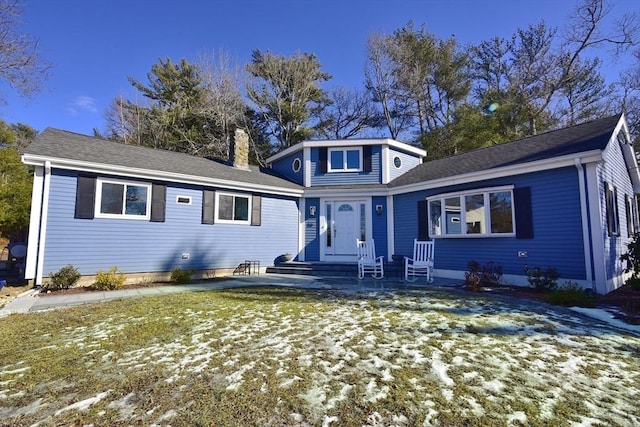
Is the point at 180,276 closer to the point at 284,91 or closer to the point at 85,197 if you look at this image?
the point at 85,197

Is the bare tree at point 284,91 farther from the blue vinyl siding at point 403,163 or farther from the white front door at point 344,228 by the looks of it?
the white front door at point 344,228

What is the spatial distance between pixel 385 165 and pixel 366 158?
757 millimetres

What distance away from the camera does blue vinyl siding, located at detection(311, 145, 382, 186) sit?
443 inches

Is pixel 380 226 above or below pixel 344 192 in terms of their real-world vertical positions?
below

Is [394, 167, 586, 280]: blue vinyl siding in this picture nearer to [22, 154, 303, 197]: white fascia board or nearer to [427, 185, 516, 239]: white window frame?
[427, 185, 516, 239]: white window frame

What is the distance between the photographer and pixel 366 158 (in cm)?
1134

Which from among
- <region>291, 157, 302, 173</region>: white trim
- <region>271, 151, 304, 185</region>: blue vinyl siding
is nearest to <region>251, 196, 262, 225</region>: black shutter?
<region>271, 151, 304, 185</region>: blue vinyl siding

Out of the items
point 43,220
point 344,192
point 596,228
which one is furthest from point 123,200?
point 596,228

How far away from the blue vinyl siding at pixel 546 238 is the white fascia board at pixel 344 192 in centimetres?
284

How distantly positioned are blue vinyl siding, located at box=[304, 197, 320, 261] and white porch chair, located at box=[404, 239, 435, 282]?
130 inches

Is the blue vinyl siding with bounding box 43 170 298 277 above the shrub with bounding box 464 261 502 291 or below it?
above

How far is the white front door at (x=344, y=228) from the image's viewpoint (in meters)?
10.6

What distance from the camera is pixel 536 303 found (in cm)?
529

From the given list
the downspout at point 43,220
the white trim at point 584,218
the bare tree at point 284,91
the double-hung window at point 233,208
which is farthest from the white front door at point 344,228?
the bare tree at point 284,91
